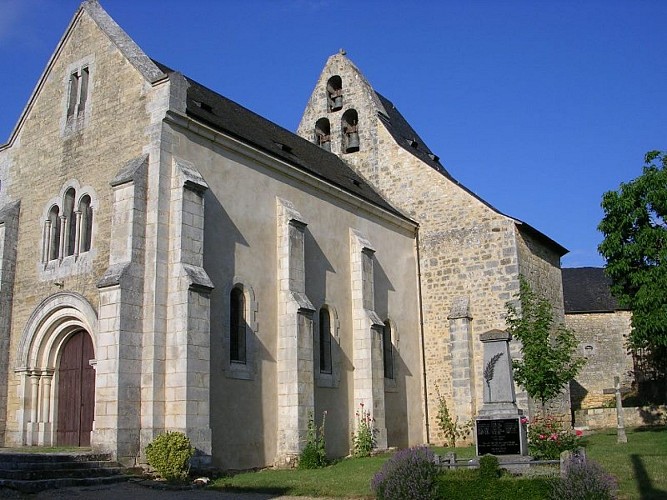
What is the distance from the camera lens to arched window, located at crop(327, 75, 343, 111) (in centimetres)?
2881

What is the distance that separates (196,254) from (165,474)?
4.58 meters

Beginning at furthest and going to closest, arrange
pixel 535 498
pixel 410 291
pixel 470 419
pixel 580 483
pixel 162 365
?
pixel 410 291 < pixel 470 419 < pixel 162 365 < pixel 535 498 < pixel 580 483

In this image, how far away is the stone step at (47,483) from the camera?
11.5 meters

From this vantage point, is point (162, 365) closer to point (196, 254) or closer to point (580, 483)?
point (196, 254)

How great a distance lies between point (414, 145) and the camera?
1164 inches

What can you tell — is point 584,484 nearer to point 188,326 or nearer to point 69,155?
point 188,326

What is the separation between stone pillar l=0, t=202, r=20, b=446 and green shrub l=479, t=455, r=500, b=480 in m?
12.0

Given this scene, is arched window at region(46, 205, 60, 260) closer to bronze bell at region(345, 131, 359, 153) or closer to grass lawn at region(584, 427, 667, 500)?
grass lawn at region(584, 427, 667, 500)

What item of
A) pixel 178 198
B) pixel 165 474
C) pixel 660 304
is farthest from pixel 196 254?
pixel 660 304

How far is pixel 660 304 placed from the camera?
24.4 m

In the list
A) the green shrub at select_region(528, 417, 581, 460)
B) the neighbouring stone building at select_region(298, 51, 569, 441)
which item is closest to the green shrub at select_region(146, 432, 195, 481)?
the green shrub at select_region(528, 417, 581, 460)

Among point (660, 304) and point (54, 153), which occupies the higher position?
point (54, 153)

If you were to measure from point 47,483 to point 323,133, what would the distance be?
65.1ft

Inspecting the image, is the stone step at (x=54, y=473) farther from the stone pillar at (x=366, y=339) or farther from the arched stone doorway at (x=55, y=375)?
the stone pillar at (x=366, y=339)
